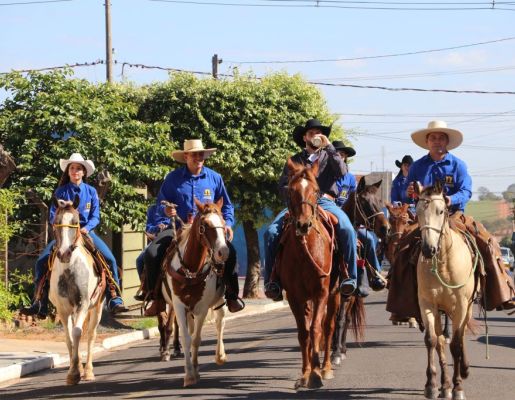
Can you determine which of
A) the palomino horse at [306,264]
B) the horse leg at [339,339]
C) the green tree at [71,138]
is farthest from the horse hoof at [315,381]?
the green tree at [71,138]

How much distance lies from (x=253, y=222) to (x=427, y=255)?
22.6 metres

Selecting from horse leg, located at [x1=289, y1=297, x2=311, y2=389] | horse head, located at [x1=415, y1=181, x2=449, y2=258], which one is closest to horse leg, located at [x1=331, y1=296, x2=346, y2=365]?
horse leg, located at [x1=289, y1=297, x2=311, y2=389]

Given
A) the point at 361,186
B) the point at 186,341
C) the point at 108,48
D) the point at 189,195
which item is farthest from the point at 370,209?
the point at 108,48

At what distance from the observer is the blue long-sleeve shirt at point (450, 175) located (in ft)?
42.0

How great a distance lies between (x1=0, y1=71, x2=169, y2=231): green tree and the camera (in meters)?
22.1

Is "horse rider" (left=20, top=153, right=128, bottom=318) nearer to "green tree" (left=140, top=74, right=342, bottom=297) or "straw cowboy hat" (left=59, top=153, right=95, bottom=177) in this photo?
"straw cowboy hat" (left=59, top=153, right=95, bottom=177)

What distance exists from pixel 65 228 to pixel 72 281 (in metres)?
0.74

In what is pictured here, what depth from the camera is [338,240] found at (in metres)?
12.9

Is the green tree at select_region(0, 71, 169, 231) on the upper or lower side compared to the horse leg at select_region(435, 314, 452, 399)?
upper

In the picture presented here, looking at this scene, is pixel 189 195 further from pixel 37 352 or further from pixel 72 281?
pixel 37 352

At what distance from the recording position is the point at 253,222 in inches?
1332

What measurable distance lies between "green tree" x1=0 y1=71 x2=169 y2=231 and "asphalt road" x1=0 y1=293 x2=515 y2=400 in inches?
165

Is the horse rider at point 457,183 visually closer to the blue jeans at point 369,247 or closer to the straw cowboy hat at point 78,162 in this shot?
the blue jeans at point 369,247

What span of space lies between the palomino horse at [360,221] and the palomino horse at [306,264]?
290 centimetres
